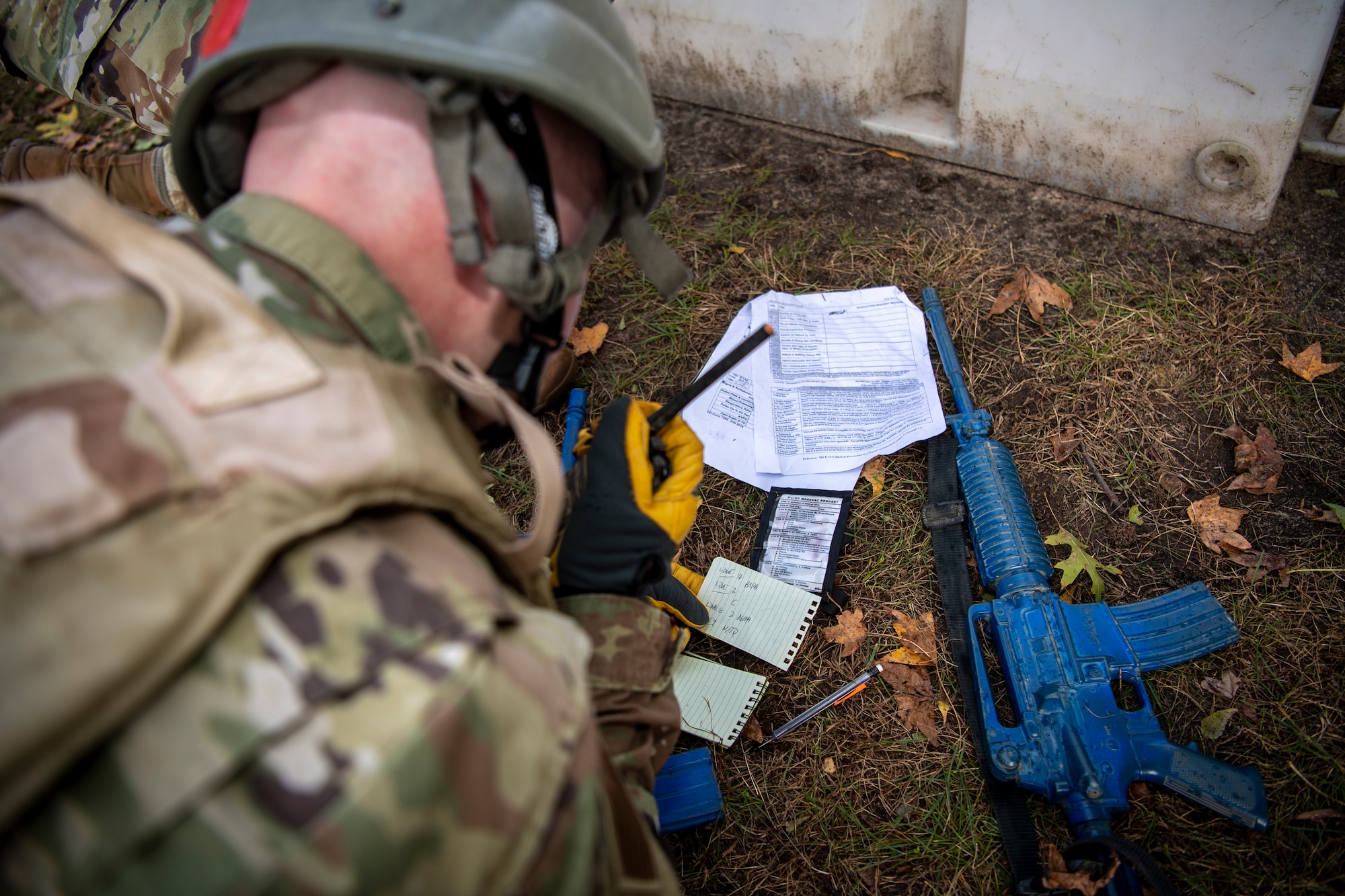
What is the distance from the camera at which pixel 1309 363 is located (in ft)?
7.99

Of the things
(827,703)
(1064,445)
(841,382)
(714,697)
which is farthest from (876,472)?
(714,697)

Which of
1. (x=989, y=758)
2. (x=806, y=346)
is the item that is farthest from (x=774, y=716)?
(x=806, y=346)

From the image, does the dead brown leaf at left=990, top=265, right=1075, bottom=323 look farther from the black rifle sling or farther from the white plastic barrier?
the black rifle sling

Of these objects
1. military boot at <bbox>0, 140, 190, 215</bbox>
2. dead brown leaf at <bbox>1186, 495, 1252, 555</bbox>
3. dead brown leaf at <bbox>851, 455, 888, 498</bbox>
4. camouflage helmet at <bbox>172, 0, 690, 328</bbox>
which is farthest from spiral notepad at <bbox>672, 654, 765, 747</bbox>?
military boot at <bbox>0, 140, 190, 215</bbox>

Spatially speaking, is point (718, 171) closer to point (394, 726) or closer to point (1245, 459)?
point (1245, 459)

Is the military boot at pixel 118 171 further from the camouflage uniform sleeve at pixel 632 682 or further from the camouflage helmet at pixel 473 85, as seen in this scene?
the camouflage uniform sleeve at pixel 632 682

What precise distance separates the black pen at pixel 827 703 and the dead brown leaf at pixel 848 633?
0.09 metres

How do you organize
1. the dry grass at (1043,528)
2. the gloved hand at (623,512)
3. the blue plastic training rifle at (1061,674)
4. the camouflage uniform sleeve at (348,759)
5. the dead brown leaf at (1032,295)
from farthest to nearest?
the dead brown leaf at (1032,295) < the dry grass at (1043,528) < the blue plastic training rifle at (1061,674) < the gloved hand at (623,512) < the camouflage uniform sleeve at (348,759)

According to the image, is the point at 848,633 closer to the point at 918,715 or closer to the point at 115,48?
the point at 918,715

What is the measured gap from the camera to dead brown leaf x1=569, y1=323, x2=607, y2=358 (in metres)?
2.93

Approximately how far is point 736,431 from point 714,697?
0.88 meters

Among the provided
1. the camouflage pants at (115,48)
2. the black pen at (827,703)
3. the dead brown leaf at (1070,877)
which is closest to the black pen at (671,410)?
the black pen at (827,703)

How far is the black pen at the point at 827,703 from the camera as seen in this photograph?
214cm

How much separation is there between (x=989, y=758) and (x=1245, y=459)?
1251 mm
